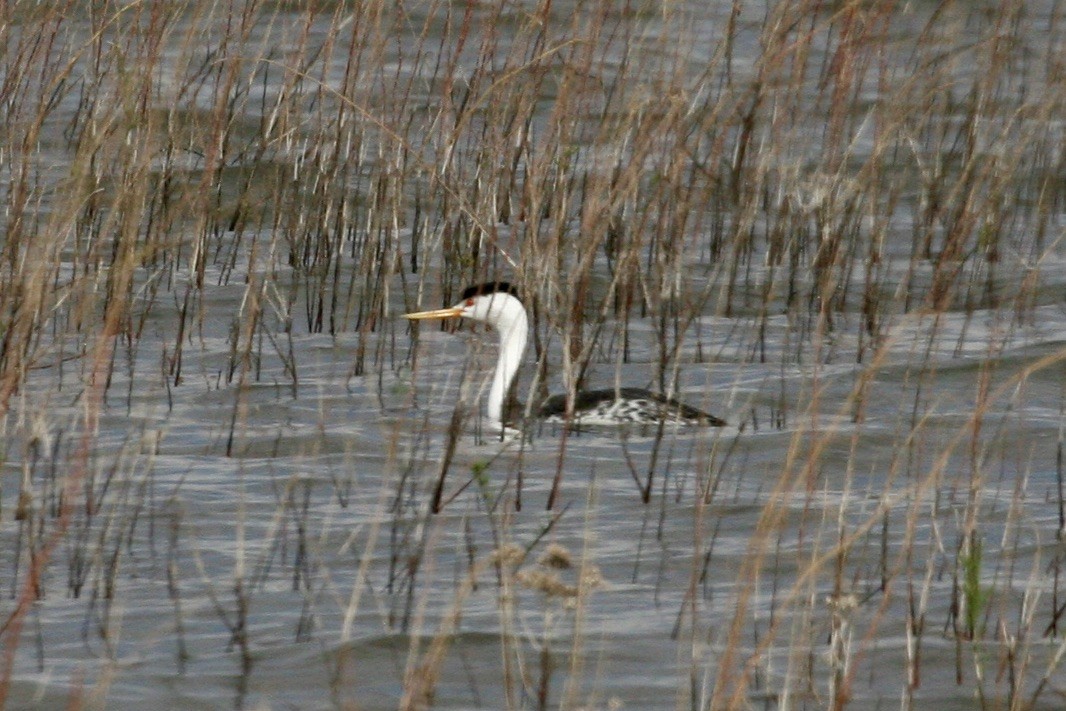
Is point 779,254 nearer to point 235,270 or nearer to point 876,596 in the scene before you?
point 235,270

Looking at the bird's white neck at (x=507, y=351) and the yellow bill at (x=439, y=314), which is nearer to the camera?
the bird's white neck at (x=507, y=351)

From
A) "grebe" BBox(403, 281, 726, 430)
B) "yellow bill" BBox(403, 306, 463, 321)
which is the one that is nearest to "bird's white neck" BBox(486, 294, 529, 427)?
"grebe" BBox(403, 281, 726, 430)

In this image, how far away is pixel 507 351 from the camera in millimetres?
7301

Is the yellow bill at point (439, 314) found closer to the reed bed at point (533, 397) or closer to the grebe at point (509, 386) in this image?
the grebe at point (509, 386)

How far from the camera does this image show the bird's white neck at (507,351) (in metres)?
6.86

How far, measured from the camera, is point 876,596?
15.2ft

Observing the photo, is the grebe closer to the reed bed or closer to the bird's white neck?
the bird's white neck

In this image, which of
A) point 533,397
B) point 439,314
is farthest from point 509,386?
point 533,397

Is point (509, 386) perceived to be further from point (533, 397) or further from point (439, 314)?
point (533, 397)

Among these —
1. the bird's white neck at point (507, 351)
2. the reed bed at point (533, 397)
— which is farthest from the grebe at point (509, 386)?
the reed bed at point (533, 397)

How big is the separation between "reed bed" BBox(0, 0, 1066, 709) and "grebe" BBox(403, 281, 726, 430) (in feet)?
0.35

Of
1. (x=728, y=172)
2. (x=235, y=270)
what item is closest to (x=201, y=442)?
(x=235, y=270)

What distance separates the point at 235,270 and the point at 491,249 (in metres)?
1.25

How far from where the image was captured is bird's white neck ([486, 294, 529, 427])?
6.86 meters
